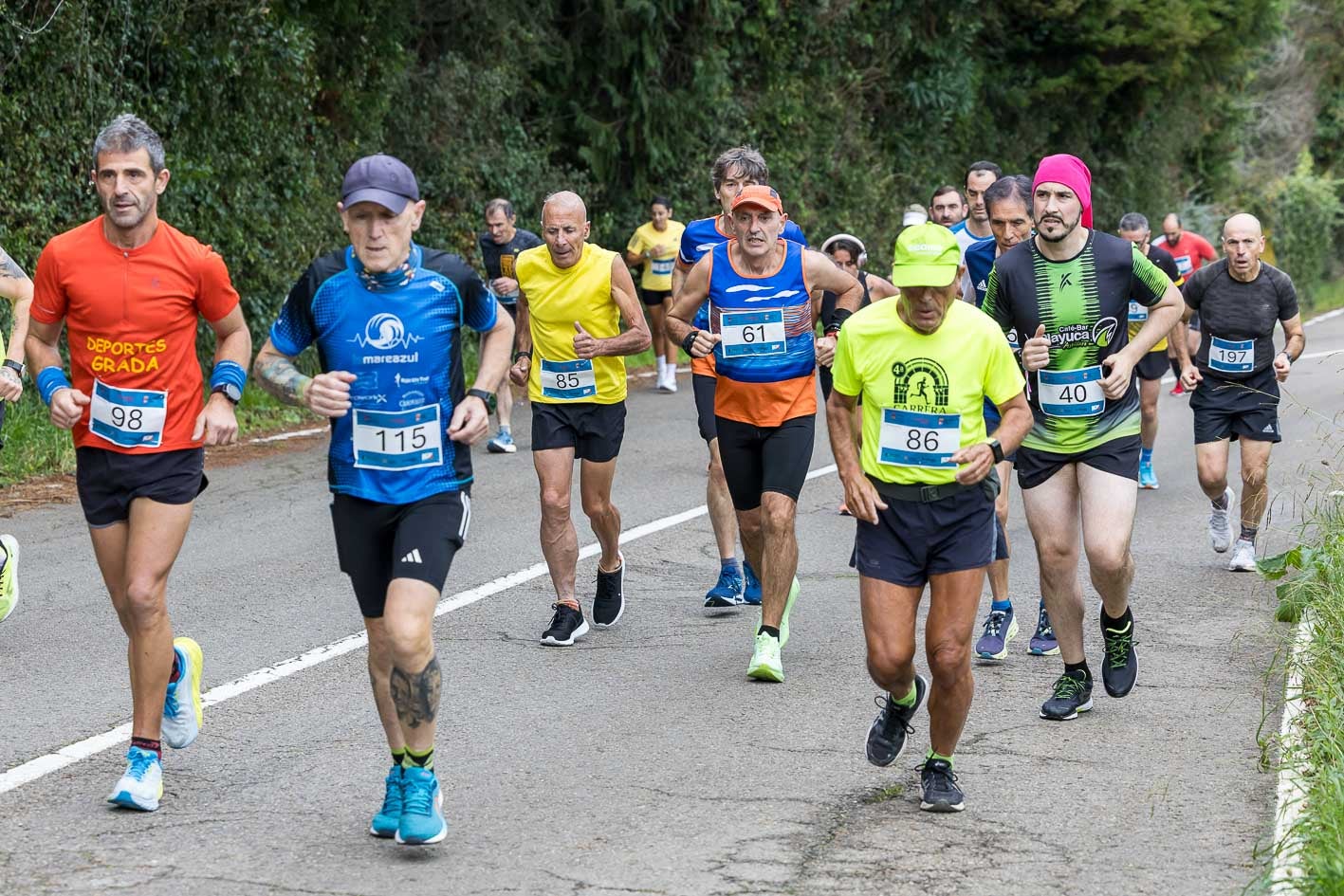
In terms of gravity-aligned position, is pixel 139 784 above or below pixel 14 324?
below

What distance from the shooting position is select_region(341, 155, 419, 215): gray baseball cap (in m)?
5.42

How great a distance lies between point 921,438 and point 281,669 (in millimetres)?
3288

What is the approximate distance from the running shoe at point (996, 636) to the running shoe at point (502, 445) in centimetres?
745

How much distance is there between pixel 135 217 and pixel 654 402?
45.3 feet

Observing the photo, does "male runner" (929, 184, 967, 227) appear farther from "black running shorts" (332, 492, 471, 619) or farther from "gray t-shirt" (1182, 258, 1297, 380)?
"black running shorts" (332, 492, 471, 619)

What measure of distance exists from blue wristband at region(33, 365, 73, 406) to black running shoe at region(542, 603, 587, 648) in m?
3.06

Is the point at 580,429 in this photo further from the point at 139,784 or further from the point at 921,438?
the point at 139,784

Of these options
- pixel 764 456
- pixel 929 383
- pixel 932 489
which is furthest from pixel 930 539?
pixel 764 456

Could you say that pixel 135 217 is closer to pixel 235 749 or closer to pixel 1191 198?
pixel 235 749

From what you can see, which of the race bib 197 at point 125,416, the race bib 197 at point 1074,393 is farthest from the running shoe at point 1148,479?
the race bib 197 at point 125,416

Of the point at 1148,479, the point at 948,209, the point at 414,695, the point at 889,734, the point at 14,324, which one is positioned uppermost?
the point at 948,209

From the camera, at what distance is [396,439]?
5.58 metres

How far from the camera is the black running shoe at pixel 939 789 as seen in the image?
6031 millimetres

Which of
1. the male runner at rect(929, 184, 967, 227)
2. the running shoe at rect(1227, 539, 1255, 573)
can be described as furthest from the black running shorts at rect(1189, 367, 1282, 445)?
the male runner at rect(929, 184, 967, 227)
